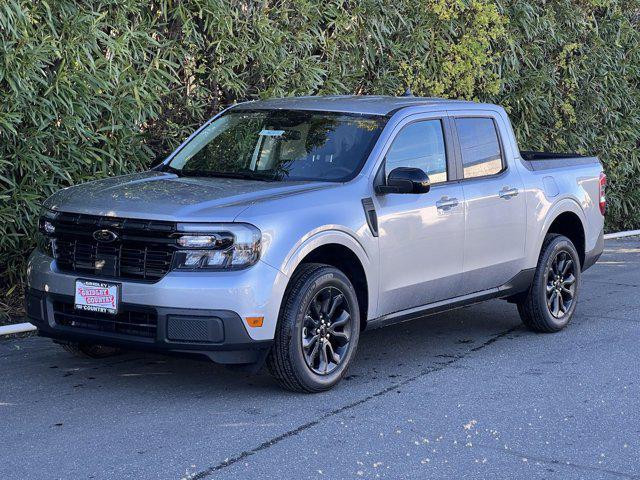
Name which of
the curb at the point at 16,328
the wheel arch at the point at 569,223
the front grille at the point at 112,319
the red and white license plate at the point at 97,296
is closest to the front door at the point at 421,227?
the wheel arch at the point at 569,223

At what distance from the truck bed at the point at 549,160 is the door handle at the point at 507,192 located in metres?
0.40

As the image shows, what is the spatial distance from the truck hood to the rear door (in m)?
1.38

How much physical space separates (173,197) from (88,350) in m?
1.47

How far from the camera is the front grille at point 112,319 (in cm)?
621

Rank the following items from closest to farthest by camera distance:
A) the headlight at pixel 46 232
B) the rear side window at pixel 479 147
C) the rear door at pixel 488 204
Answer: the headlight at pixel 46 232 < the rear door at pixel 488 204 < the rear side window at pixel 479 147

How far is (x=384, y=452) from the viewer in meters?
5.55

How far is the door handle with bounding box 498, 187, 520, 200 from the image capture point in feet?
26.5

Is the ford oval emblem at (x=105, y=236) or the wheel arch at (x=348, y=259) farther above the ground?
the ford oval emblem at (x=105, y=236)

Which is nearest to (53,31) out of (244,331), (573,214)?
(244,331)

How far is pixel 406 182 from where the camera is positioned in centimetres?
698

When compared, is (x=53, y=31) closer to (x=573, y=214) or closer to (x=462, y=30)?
(x=573, y=214)

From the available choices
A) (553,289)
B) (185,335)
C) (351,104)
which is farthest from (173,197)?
(553,289)

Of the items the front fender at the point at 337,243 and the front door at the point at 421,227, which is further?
the front door at the point at 421,227

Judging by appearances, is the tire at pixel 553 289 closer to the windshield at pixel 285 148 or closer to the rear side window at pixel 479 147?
the rear side window at pixel 479 147
